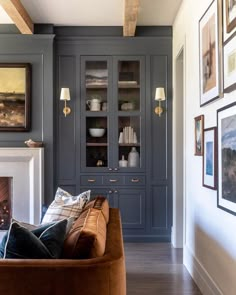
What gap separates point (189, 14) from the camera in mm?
3822

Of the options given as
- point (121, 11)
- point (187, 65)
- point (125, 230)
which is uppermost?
point (121, 11)

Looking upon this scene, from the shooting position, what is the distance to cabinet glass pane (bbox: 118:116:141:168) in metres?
5.07

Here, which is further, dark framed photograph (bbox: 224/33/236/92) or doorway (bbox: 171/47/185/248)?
doorway (bbox: 171/47/185/248)

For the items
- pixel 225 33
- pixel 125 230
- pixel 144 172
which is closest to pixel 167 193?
pixel 144 172

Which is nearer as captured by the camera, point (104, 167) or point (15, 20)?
point (15, 20)

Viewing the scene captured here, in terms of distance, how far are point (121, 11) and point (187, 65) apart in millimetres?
1216

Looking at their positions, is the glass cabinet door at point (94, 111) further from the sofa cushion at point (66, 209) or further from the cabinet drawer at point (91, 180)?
the sofa cushion at point (66, 209)

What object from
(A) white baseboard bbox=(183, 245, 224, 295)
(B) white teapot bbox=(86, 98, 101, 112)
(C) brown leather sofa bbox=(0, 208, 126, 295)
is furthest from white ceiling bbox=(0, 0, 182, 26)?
(C) brown leather sofa bbox=(0, 208, 126, 295)

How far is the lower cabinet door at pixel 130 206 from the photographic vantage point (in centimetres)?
504

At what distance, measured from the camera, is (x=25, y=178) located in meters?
4.85

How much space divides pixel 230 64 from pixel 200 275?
6.44 feet

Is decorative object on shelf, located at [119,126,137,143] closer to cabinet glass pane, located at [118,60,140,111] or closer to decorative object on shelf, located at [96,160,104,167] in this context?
cabinet glass pane, located at [118,60,140,111]

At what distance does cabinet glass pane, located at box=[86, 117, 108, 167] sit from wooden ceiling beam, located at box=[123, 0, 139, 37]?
124 cm

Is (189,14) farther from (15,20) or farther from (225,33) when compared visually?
(15,20)
